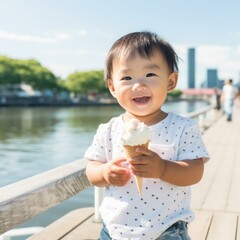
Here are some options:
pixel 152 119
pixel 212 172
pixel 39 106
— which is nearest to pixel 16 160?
pixel 212 172

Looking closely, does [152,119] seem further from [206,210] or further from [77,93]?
[77,93]

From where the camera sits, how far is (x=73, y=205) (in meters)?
9.08

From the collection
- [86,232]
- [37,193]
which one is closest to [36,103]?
[86,232]

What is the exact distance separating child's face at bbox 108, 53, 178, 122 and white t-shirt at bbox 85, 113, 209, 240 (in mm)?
125

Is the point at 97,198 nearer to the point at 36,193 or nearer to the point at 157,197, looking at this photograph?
the point at 36,193

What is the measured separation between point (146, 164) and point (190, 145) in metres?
0.31

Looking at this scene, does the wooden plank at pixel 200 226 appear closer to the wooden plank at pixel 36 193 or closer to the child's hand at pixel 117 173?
the wooden plank at pixel 36 193

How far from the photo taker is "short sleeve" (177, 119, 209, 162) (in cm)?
200

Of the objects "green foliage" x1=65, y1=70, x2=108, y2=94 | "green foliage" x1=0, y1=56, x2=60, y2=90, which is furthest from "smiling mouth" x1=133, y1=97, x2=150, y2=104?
"green foliage" x1=65, y1=70, x2=108, y2=94

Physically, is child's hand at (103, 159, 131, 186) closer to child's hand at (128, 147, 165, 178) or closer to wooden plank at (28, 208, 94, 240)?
child's hand at (128, 147, 165, 178)

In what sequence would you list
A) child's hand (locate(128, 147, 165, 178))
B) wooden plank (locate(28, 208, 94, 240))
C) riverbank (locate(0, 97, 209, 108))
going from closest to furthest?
1. child's hand (locate(128, 147, 165, 178))
2. wooden plank (locate(28, 208, 94, 240))
3. riverbank (locate(0, 97, 209, 108))

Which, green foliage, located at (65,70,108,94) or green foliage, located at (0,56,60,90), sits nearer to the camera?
green foliage, located at (0,56,60,90)

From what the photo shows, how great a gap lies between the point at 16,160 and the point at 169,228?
17.6m

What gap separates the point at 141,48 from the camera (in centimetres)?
199
